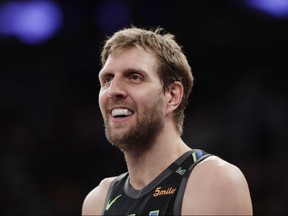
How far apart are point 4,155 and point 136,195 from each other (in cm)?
515

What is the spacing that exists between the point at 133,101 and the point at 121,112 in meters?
0.10

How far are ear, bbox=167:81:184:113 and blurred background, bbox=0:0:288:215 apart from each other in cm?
379

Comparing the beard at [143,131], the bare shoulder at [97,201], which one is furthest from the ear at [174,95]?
the bare shoulder at [97,201]

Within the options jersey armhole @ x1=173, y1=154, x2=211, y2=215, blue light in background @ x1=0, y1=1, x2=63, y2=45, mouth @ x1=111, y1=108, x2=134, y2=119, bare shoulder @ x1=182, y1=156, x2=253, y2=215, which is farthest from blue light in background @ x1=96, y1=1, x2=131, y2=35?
bare shoulder @ x1=182, y1=156, x2=253, y2=215

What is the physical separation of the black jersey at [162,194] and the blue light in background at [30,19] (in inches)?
242

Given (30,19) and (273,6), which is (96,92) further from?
(273,6)

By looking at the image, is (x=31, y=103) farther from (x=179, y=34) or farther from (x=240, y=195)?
(x=240, y=195)

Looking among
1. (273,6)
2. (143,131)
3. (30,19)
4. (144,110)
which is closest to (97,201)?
(143,131)

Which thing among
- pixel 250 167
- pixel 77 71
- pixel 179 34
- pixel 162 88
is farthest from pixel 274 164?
pixel 162 88

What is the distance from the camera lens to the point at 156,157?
142 inches

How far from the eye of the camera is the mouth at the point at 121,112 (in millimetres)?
3498

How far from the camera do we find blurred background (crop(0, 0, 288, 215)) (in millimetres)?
7852

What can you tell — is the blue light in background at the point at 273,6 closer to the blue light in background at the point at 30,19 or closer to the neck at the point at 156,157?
the blue light in background at the point at 30,19

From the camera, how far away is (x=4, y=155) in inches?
329
